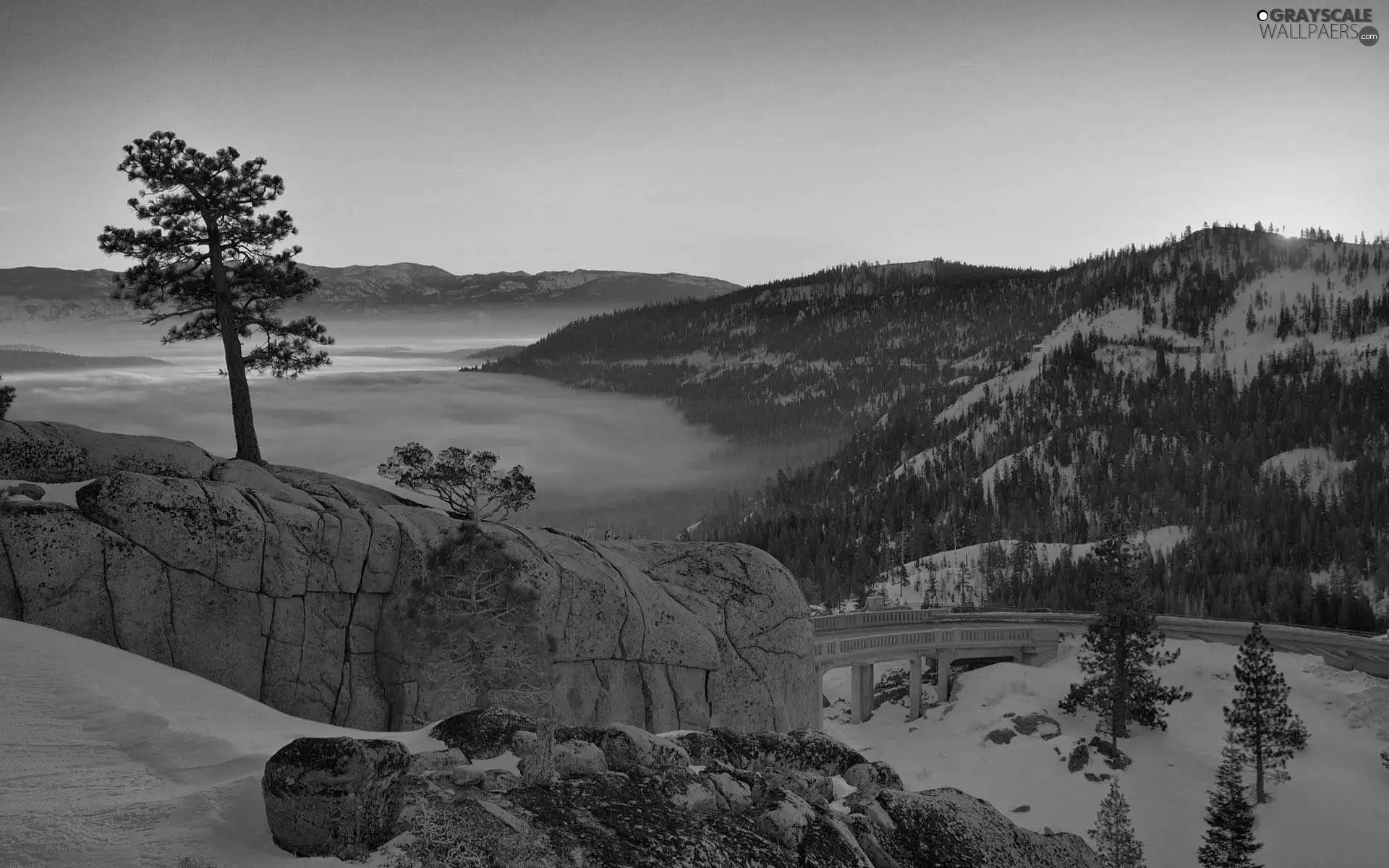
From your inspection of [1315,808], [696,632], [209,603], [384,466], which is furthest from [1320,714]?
[209,603]

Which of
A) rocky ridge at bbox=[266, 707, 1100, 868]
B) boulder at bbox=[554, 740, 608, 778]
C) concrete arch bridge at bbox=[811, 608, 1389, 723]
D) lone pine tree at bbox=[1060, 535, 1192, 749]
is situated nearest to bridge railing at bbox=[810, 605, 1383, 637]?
concrete arch bridge at bbox=[811, 608, 1389, 723]

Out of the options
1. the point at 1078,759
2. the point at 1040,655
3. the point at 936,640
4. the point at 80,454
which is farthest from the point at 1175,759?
the point at 80,454

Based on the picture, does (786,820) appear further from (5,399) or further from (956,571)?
(956,571)

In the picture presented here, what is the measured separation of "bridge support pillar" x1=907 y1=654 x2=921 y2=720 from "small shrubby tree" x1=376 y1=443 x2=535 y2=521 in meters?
63.4

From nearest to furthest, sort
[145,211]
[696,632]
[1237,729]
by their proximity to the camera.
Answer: [696,632]
[145,211]
[1237,729]

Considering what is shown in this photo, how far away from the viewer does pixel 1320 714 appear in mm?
78312

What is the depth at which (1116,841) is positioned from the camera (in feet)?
181

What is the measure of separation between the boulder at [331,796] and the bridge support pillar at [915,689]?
84.5m

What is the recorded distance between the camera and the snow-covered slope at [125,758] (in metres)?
12.5

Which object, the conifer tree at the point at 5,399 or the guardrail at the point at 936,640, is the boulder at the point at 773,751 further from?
the guardrail at the point at 936,640

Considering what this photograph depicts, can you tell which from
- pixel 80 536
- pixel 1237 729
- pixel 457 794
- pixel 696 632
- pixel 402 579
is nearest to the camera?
pixel 457 794

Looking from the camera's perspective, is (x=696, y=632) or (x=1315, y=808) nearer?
(x=696, y=632)

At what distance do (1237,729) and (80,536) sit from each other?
8192 centimetres

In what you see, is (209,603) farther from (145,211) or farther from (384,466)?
(145,211)
